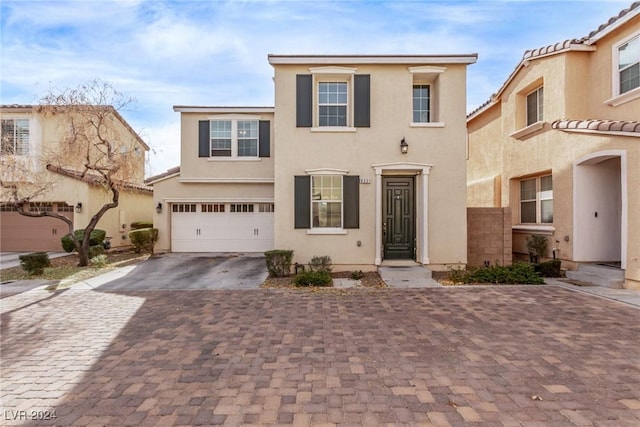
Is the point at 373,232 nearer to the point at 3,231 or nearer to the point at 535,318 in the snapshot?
the point at 535,318

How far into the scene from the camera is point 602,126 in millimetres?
8031

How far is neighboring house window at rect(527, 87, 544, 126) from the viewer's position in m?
11.0

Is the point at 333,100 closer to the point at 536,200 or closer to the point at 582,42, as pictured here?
the point at 582,42

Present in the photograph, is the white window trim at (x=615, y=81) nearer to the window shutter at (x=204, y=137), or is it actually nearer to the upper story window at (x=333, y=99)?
the upper story window at (x=333, y=99)

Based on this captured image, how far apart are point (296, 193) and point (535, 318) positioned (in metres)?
6.54

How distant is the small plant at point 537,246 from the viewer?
1016 cm

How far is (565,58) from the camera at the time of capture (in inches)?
386

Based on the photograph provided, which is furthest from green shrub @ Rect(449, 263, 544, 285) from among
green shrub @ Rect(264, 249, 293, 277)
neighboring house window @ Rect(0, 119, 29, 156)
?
neighboring house window @ Rect(0, 119, 29, 156)

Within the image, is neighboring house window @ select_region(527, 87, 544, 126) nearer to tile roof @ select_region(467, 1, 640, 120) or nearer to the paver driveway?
tile roof @ select_region(467, 1, 640, 120)

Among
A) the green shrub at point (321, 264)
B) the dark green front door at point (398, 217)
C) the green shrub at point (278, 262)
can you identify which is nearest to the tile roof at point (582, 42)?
the dark green front door at point (398, 217)

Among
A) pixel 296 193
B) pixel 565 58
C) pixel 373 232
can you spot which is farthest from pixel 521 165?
pixel 296 193

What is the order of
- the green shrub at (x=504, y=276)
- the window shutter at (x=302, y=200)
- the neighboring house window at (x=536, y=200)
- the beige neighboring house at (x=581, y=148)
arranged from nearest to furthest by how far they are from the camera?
the beige neighboring house at (x=581, y=148)
the green shrub at (x=504, y=276)
the window shutter at (x=302, y=200)
the neighboring house window at (x=536, y=200)

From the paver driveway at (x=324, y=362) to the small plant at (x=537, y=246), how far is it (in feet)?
11.9

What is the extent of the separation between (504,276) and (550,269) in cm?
178
